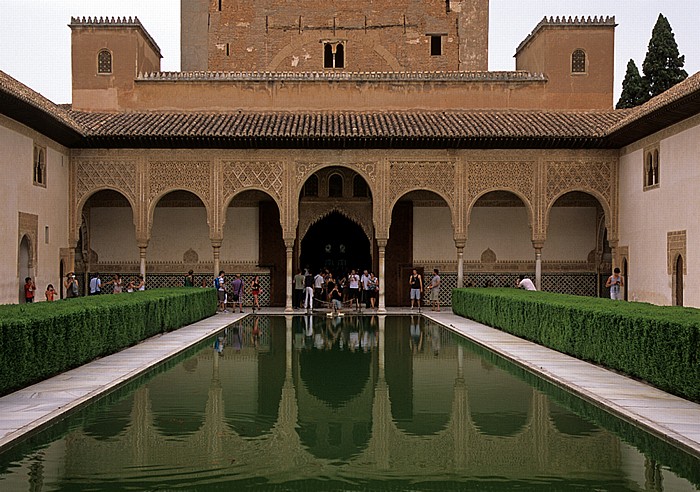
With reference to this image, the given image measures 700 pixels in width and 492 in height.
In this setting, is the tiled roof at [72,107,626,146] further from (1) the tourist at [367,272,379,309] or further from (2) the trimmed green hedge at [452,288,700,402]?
(2) the trimmed green hedge at [452,288,700,402]

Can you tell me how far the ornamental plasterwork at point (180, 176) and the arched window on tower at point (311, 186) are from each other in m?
2.96

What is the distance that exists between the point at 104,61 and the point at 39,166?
6.13 meters

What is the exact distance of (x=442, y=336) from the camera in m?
15.3

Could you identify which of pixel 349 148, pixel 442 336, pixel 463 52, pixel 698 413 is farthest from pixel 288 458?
pixel 463 52

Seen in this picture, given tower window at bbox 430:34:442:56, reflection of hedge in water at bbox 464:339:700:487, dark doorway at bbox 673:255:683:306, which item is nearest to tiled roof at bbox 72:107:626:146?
dark doorway at bbox 673:255:683:306

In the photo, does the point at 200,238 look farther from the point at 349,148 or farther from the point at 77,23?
the point at 77,23

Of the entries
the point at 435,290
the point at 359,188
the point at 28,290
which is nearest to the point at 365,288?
the point at 435,290

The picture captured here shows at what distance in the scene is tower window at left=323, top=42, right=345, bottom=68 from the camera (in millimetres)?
28375

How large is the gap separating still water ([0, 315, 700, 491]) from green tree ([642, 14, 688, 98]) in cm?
2324

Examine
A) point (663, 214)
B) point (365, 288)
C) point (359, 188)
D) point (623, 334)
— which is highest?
point (359, 188)

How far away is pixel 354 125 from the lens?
21797 millimetres

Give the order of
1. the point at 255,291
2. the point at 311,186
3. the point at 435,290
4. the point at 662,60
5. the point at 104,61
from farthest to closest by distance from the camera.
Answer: the point at 662,60 → the point at 104,61 → the point at 311,186 → the point at 435,290 → the point at 255,291

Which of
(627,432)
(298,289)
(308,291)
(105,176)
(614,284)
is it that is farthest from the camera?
(298,289)

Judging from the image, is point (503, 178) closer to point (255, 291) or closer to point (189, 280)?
point (255, 291)
